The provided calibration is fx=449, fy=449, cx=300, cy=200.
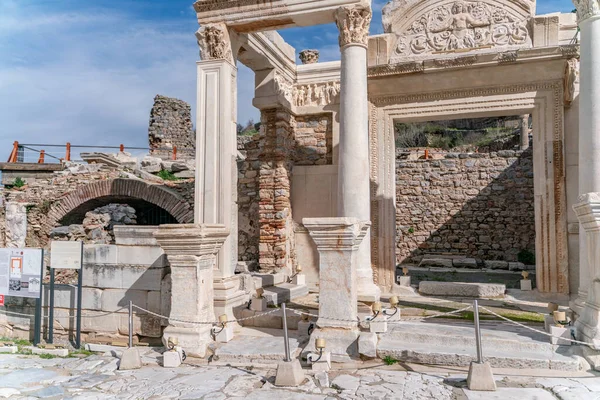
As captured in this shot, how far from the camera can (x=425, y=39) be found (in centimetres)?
901

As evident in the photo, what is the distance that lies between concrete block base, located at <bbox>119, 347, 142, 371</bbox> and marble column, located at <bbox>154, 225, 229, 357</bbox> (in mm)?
436

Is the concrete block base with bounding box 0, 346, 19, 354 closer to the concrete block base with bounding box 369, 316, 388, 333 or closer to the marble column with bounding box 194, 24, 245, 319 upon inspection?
the marble column with bounding box 194, 24, 245, 319

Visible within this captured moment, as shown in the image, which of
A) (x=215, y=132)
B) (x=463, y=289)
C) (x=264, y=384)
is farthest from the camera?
(x=463, y=289)

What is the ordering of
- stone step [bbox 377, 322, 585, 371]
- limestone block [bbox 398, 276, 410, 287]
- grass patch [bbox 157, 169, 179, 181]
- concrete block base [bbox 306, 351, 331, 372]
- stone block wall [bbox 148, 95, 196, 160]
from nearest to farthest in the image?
1. stone step [bbox 377, 322, 585, 371]
2. concrete block base [bbox 306, 351, 331, 372]
3. limestone block [bbox 398, 276, 410, 287]
4. grass patch [bbox 157, 169, 179, 181]
5. stone block wall [bbox 148, 95, 196, 160]

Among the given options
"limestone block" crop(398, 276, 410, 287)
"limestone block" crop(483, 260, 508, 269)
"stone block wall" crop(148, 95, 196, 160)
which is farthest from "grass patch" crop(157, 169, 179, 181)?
"limestone block" crop(483, 260, 508, 269)

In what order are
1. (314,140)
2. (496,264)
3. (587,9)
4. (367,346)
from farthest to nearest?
1. (496,264)
2. (314,140)
3. (587,9)
4. (367,346)

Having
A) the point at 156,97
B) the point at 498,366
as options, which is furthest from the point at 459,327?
the point at 156,97

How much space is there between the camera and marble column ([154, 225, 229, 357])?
5.78m

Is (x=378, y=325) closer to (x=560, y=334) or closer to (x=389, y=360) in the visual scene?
(x=389, y=360)

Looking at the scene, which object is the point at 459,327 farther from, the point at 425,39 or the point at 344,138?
the point at 425,39

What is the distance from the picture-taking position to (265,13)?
25.4 feet

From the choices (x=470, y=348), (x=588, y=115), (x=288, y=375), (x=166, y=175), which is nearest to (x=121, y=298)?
(x=288, y=375)

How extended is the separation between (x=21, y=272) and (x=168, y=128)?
15.6 meters

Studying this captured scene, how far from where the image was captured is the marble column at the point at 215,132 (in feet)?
25.3
